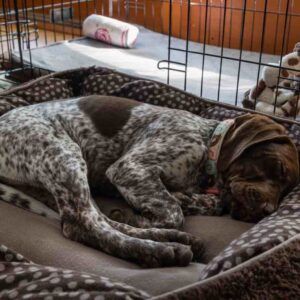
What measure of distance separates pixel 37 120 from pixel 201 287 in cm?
139

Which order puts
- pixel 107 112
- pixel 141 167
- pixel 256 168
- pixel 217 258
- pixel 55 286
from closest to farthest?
pixel 55 286
pixel 217 258
pixel 256 168
pixel 141 167
pixel 107 112

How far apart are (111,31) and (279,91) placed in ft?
7.94

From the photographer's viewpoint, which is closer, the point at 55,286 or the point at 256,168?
the point at 55,286

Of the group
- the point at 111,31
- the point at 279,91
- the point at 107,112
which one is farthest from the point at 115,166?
the point at 111,31

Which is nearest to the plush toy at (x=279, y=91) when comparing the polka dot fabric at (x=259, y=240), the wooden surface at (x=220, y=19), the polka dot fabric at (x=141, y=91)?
the polka dot fabric at (x=141, y=91)

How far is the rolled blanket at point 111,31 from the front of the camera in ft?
17.9

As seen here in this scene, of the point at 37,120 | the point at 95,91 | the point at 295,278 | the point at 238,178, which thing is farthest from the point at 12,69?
the point at 295,278

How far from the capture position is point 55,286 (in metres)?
1.50

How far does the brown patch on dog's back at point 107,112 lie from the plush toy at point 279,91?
1257 millimetres

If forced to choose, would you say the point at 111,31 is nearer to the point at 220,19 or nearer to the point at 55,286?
the point at 220,19

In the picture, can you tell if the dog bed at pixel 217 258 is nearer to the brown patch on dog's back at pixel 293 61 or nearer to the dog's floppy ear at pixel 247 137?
the dog's floppy ear at pixel 247 137

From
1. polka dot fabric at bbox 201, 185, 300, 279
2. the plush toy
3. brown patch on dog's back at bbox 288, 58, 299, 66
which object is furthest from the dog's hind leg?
brown patch on dog's back at bbox 288, 58, 299, 66

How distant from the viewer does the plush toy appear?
358 cm

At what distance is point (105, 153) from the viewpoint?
8.63ft
